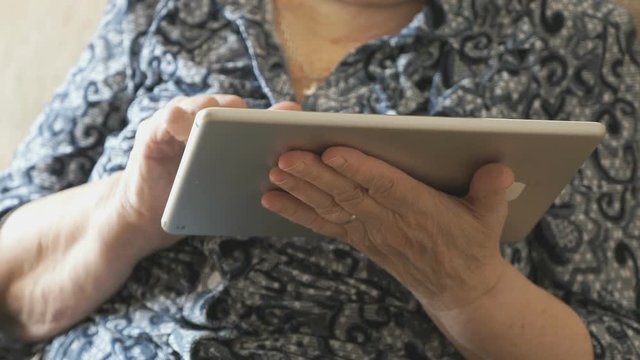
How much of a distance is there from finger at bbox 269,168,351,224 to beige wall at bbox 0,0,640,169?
64 cm

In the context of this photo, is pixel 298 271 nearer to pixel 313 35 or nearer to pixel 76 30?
pixel 313 35

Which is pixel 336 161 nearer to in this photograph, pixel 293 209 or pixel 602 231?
pixel 293 209

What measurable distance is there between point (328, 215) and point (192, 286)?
0.26 m

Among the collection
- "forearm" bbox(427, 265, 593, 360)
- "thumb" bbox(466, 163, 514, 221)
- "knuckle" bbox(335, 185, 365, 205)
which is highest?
"knuckle" bbox(335, 185, 365, 205)

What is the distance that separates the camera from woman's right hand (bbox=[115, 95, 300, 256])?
0.76m

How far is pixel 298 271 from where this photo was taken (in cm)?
94

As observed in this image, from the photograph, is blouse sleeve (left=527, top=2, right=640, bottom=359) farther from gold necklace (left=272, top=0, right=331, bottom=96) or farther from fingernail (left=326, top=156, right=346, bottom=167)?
fingernail (left=326, top=156, right=346, bottom=167)

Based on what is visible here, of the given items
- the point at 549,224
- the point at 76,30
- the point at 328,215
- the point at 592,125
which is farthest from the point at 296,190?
the point at 76,30

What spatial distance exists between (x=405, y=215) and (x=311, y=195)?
3.4 inches

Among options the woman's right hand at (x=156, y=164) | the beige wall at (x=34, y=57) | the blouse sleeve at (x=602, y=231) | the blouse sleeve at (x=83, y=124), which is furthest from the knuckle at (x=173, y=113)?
the beige wall at (x=34, y=57)

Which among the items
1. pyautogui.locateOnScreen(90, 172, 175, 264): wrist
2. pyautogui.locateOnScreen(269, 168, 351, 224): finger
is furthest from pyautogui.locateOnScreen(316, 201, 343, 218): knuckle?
pyautogui.locateOnScreen(90, 172, 175, 264): wrist

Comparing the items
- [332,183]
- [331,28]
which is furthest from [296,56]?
[332,183]

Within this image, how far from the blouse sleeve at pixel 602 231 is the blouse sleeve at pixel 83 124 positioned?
51 centimetres

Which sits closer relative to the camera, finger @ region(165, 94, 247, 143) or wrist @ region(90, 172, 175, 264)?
finger @ region(165, 94, 247, 143)
